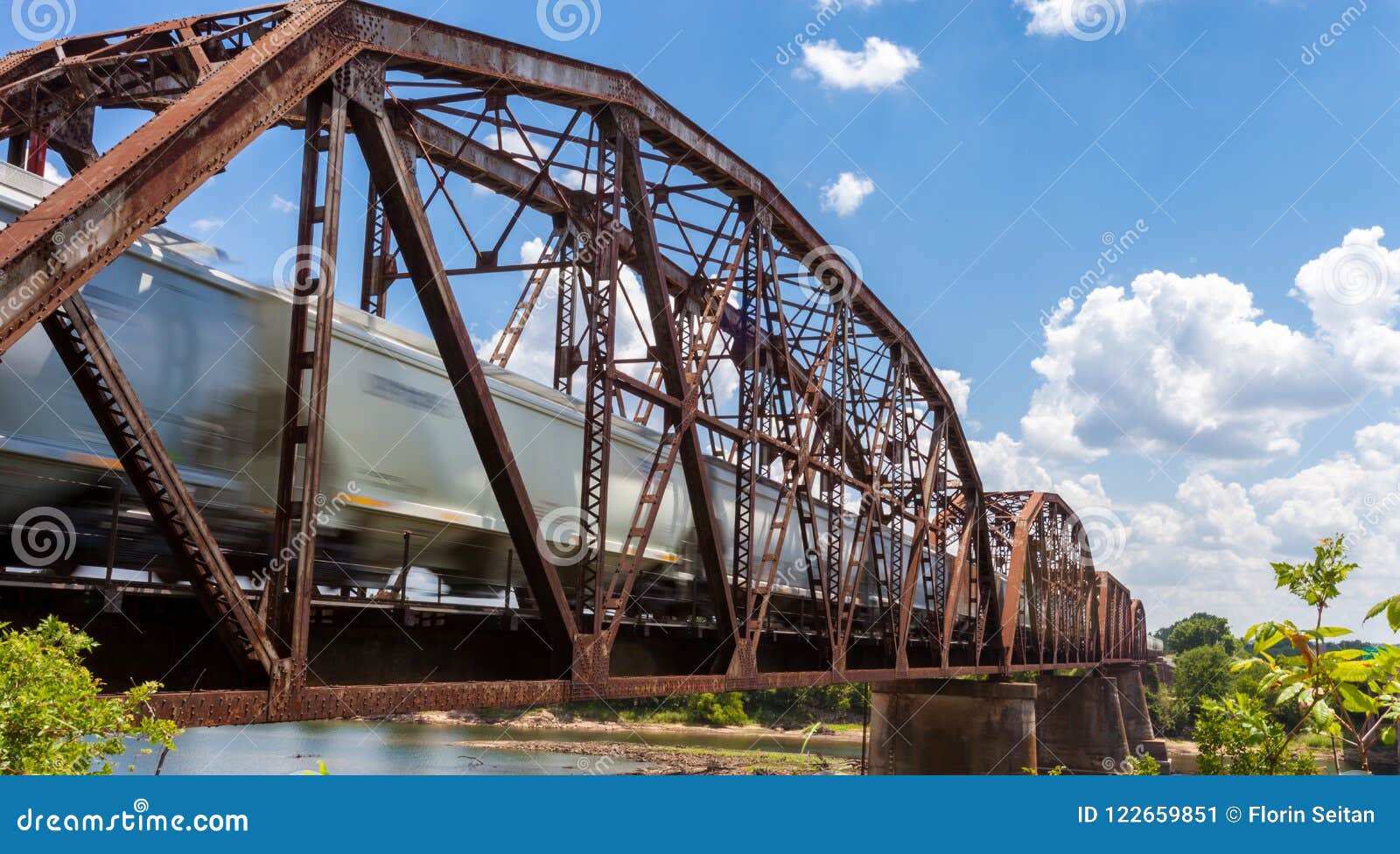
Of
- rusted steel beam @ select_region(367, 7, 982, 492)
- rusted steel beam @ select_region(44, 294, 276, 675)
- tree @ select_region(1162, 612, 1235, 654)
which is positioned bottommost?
rusted steel beam @ select_region(44, 294, 276, 675)

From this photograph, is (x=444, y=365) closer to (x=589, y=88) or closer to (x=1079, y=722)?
(x=589, y=88)

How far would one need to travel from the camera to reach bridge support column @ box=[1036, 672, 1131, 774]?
56.3 meters

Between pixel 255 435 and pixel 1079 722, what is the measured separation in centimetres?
5695

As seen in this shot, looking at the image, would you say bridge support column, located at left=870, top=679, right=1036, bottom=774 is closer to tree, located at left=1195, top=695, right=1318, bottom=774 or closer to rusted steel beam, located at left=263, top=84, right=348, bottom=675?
tree, located at left=1195, top=695, right=1318, bottom=774

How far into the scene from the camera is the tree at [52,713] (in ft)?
15.2

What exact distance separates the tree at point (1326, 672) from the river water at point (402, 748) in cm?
3717

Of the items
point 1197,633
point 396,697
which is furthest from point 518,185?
point 1197,633

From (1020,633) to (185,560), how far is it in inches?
1414

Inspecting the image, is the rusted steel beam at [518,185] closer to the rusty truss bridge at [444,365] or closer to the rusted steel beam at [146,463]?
the rusty truss bridge at [444,365]

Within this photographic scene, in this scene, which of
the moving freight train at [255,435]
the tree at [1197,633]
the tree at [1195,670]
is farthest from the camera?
the tree at [1197,633]

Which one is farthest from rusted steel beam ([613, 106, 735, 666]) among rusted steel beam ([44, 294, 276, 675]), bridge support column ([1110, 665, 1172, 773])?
bridge support column ([1110, 665, 1172, 773])

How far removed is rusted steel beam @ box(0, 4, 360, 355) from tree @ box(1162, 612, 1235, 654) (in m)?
176

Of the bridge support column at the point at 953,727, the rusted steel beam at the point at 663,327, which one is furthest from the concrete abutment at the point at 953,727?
the rusted steel beam at the point at 663,327

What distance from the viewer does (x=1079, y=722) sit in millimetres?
58375
